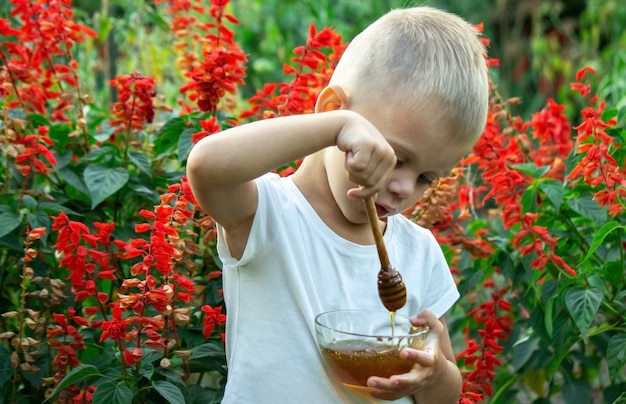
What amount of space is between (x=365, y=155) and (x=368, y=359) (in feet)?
1.09

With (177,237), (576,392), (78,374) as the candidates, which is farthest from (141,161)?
(576,392)

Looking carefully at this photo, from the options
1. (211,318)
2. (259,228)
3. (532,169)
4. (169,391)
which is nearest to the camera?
(259,228)

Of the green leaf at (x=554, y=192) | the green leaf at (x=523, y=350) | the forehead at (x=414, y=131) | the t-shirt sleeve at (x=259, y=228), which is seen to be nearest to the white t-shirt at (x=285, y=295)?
the t-shirt sleeve at (x=259, y=228)

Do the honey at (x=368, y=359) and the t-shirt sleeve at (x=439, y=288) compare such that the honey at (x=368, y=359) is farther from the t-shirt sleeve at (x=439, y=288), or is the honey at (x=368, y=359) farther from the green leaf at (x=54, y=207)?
the green leaf at (x=54, y=207)

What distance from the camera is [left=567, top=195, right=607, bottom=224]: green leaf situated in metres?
2.30

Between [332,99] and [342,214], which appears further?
[342,214]

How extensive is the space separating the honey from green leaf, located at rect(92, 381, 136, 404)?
0.45 metres

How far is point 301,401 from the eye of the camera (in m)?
1.66

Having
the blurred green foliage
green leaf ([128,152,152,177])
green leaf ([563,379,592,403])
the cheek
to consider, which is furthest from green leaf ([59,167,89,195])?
the blurred green foliage

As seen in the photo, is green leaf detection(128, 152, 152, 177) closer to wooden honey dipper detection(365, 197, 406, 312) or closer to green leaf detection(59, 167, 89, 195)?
green leaf detection(59, 167, 89, 195)

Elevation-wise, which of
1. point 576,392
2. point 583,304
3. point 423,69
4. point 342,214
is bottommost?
point 576,392

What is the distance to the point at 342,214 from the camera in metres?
1.77

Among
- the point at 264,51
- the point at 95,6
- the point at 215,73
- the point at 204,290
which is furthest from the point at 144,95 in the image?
the point at 95,6

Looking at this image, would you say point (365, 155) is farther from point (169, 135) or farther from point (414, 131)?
point (169, 135)
